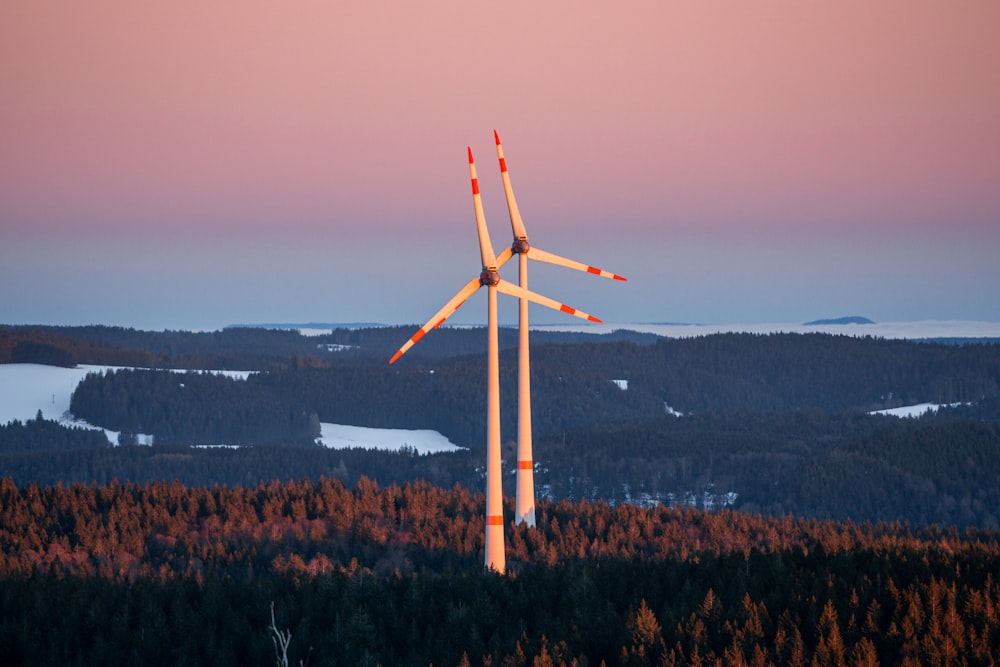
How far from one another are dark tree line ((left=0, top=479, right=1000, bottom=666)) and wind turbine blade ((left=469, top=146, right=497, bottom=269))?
18.4m

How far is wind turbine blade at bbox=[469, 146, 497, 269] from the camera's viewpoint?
288 feet

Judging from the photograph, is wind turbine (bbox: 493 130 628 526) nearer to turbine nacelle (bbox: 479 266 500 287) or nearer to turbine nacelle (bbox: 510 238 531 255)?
turbine nacelle (bbox: 510 238 531 255)

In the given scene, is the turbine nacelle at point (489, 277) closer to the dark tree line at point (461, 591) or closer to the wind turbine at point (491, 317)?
the wind turbine at point (491, 317)

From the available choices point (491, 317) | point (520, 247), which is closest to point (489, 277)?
point (491, 317)

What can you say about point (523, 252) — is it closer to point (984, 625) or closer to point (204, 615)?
point (204, 615)

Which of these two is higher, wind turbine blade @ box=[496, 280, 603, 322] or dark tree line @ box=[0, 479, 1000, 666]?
wind turbine blade @ box=[496, 280, 603, 322]

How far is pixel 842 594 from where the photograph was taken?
76375 mm

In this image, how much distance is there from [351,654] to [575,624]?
40.9 feet

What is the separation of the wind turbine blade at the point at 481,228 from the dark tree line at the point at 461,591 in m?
18.4

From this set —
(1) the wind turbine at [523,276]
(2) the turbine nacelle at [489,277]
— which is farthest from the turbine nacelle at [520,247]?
(2) the turbine nacelle at [489,277]

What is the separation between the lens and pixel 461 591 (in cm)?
9281

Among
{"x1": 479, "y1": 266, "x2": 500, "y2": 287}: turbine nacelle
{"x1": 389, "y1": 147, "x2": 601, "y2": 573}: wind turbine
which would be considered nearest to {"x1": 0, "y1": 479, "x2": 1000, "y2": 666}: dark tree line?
{"x1": 389, "y1": 147, "x2": 601, "y2": 573}: wind turbine

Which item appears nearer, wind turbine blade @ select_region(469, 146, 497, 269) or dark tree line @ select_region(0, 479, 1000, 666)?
dark tree line @ select_region(0, 479, 1000, 666)

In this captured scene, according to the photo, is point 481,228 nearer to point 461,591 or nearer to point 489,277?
point 489,277
